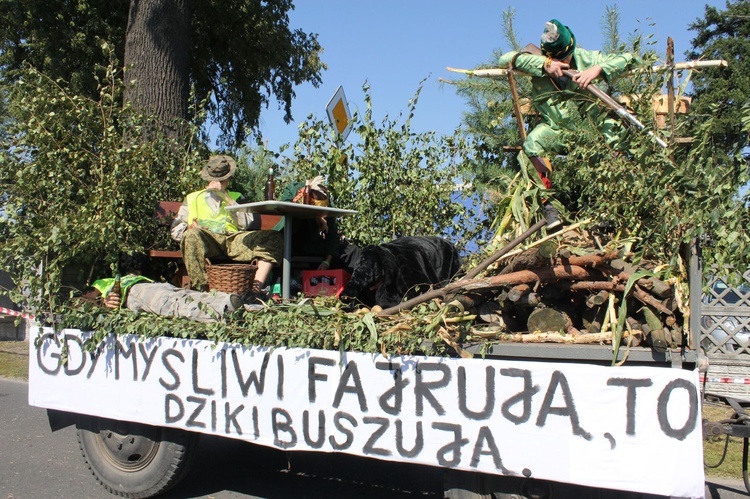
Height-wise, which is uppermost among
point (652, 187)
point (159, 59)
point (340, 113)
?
point (159, 59)

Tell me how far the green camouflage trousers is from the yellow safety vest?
0.73ft

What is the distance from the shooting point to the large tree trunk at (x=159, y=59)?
8.10 meters

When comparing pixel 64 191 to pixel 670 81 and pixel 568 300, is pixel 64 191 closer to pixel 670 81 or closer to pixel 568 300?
pixel 568 300

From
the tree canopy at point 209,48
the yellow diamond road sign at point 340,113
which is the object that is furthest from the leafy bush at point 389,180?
the tree canopy at point 209,48

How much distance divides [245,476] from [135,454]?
979mm

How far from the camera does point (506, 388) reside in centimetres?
352

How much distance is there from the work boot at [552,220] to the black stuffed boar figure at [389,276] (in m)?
0.81

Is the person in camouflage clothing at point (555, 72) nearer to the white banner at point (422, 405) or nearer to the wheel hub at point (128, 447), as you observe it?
the white banner at point (422, 405)

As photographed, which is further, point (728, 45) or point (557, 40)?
point (728, 45)

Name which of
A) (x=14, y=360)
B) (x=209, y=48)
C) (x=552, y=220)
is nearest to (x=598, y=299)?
(x=552, y=220)

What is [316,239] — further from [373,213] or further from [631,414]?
[631,414]

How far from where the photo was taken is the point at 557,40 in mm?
4863

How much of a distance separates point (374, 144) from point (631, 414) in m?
4.75

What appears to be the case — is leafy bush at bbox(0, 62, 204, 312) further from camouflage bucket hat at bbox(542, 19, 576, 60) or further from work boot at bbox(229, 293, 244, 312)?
camouflage bucket hat at bbox(542, 19, 576, 60)
